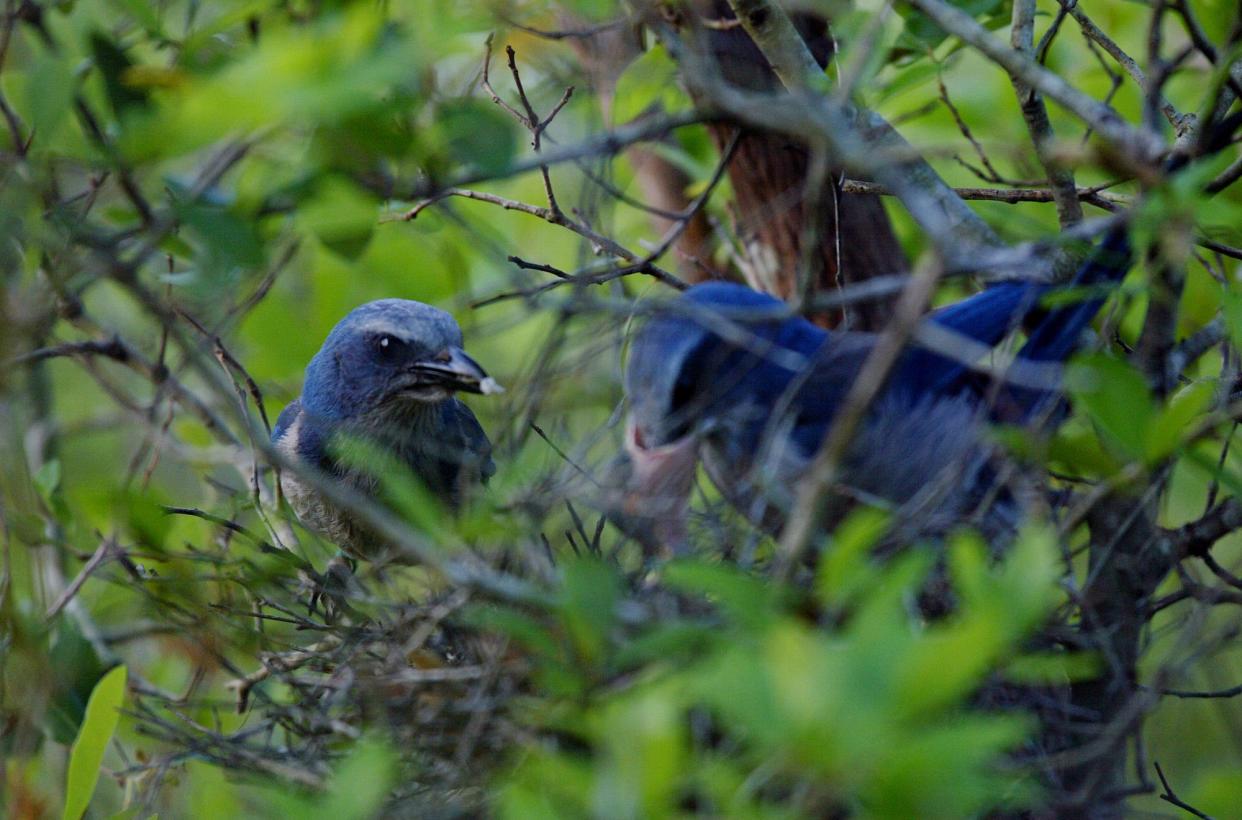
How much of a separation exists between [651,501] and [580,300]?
0.43 metres

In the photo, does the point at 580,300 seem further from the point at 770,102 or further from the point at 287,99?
the point at 287,99

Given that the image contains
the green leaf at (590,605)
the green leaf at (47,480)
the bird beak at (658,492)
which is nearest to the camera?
the green leaf at (590,605)

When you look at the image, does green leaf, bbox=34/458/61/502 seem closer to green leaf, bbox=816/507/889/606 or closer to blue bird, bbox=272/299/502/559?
blue bird, bbox=272/299/502/559

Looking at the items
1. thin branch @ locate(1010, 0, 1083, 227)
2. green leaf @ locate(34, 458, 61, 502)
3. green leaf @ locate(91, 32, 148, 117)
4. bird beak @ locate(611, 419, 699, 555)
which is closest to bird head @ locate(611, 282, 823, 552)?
bird beak @ locate(611, 419, 699, 555)

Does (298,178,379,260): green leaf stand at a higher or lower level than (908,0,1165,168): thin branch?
lower

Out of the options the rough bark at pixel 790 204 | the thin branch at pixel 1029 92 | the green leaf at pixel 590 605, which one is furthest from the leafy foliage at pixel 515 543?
the rough bark at pixel 790 204

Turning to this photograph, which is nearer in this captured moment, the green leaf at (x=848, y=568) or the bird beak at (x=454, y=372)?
the green leaf at (x=848, y=568)

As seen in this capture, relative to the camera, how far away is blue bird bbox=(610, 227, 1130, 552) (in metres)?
2.07

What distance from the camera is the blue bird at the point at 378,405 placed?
328cm

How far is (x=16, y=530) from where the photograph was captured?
2.54 m

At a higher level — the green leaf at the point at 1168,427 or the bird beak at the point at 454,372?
the green leaf at the point at 1168,427

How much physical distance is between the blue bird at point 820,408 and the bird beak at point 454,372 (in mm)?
697

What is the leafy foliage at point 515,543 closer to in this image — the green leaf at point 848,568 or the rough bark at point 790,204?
the green leaf at point 848,568

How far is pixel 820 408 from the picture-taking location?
2.61 metres
